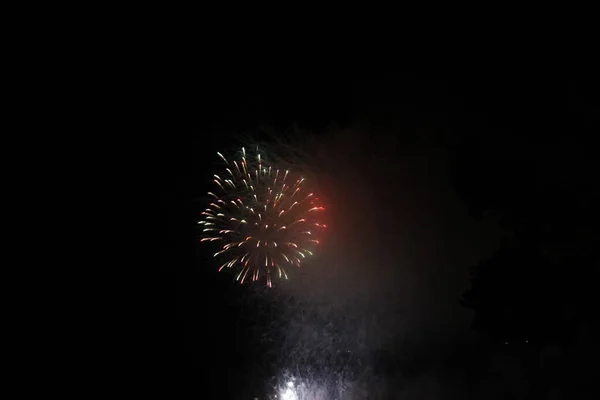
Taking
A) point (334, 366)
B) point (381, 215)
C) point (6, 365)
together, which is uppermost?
point (381, 215)

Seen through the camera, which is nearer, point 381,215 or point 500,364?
point 500,364

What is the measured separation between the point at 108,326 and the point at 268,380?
659 centimetres

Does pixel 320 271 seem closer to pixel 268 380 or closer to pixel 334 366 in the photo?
pixel 334 366

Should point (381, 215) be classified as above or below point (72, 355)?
above

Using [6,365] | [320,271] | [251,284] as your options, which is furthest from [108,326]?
[320,271]

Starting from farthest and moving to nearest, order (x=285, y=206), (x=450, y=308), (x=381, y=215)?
(x=381, y=215)
(x=450, y=308)
(x=285, y=206)

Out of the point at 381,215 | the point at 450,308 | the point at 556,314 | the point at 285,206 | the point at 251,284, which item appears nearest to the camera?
the point at 556,314

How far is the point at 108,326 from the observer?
17750 mm

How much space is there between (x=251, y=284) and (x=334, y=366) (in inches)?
128

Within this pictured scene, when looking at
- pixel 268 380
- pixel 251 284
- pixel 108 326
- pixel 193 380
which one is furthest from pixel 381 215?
pixel 108 326

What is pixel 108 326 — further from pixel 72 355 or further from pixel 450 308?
pixel 450 308

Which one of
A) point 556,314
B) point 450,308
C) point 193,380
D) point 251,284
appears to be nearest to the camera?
point 556,314

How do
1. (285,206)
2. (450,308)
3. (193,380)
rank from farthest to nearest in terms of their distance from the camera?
(193,380)
(450,308)
(285,206)

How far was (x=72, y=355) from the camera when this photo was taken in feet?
57.0
